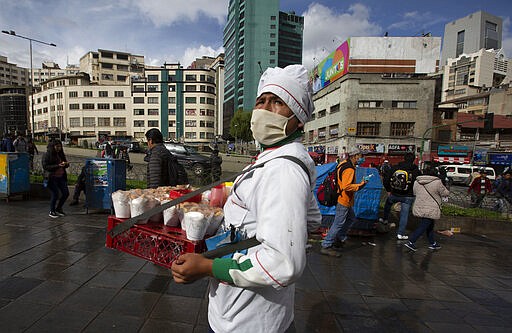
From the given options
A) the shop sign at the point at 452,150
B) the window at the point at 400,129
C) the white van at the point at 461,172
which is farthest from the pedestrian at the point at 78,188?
the shop sign at the point at 452,150

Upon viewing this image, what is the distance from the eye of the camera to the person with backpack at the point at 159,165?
15.0ft

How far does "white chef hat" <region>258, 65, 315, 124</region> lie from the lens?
124cm

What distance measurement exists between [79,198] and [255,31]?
77960mm

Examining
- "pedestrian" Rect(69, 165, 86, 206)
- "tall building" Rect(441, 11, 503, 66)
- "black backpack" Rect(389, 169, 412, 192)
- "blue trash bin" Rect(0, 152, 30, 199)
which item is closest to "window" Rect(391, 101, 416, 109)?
"black backpack" Rect(389, 169, 412, 192)

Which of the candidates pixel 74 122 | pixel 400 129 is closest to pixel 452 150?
pixel 400 129

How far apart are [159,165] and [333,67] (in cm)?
4360

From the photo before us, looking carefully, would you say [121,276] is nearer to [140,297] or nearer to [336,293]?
[140,297]

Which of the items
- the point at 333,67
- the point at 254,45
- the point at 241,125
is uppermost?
the point at 254,45

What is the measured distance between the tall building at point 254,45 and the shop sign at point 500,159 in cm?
4858

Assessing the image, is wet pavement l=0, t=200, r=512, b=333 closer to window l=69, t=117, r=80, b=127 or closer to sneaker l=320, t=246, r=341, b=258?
sneaker l=320, t=246, r=341, b=258

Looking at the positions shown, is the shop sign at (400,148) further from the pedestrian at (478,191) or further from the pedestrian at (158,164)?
the pedestrian at (158,164)

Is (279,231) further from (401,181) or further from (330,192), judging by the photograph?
(401,181)

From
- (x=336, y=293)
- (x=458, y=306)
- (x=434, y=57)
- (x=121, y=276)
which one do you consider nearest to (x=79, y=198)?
(x=121, y=276)

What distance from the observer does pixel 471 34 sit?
14725 centimetres
